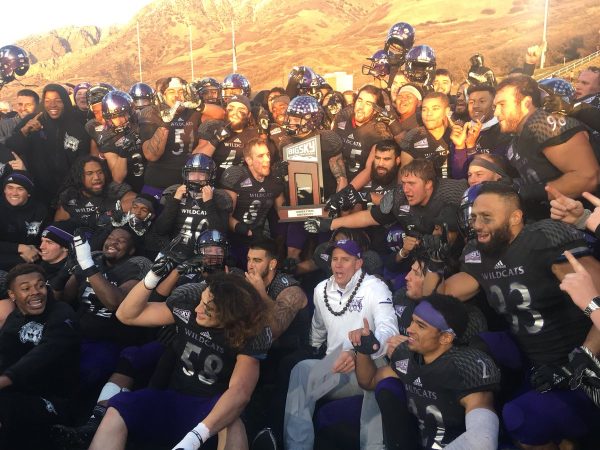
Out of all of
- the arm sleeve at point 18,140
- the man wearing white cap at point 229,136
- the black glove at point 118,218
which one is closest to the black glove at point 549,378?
the black glove at point 118,218

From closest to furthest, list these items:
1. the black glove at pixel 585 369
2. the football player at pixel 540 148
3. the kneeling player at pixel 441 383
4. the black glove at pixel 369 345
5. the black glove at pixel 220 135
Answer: the black glove at pixel 585 369 → the kneeling player at pixel 441 383 → the black glove at pixel 369 345 → the football player at pixel 540 148 → the black glove at pixel 220 135

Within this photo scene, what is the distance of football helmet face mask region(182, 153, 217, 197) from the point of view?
21.9 feet

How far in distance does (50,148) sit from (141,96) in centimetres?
180

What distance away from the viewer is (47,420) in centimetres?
485

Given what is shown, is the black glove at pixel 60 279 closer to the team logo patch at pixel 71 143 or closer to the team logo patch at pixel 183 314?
the team logo patch at pixel 183 314

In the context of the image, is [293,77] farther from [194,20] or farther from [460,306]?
[194,20]

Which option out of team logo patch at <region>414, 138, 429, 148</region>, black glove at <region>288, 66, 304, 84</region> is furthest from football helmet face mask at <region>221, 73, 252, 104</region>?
team logo patch at <region>414, 138, 429, 148</region>

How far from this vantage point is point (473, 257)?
14.7 ft

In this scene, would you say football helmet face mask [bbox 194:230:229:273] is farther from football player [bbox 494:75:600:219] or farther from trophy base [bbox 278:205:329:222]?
football player [bbox 494:75:600:219]

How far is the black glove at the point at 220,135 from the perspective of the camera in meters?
7.54

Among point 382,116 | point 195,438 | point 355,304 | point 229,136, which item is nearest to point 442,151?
point 382,116

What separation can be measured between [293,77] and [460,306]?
6.04m

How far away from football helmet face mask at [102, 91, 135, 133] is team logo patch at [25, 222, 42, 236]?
1437 mm

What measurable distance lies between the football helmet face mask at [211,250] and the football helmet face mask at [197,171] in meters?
0.84
